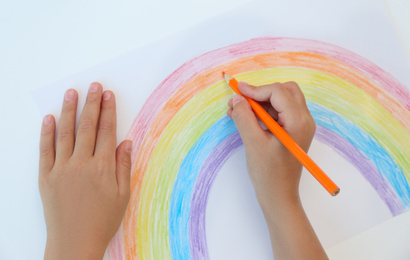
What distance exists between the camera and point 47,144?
72cm

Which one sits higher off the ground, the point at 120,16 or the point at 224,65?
the point at 120,16

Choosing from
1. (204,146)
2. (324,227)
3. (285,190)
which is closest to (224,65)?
(204,146)

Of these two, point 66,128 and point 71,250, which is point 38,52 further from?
point 71,250

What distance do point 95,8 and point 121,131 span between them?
0.89 feet

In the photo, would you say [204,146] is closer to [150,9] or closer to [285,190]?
[285,190]

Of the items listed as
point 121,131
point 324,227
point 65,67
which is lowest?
point 324,227

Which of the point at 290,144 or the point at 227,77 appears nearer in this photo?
the point at 290,144

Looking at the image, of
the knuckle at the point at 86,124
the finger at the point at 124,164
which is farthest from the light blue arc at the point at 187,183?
the knuckle at the point at 86,124

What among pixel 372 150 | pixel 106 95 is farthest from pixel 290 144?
pixel 106 95

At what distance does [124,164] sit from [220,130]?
0.22 m

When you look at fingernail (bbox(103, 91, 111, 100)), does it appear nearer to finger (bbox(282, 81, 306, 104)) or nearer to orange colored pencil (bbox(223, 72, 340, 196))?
orange colored pencil (bbox(223, 72, 340, 196))

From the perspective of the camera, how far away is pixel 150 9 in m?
0.76

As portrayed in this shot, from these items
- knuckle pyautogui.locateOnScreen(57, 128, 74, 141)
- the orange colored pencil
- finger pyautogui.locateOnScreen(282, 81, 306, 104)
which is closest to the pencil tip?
the orange colored pencil

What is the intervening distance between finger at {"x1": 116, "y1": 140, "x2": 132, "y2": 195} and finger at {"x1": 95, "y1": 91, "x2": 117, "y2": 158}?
0.05 ft
